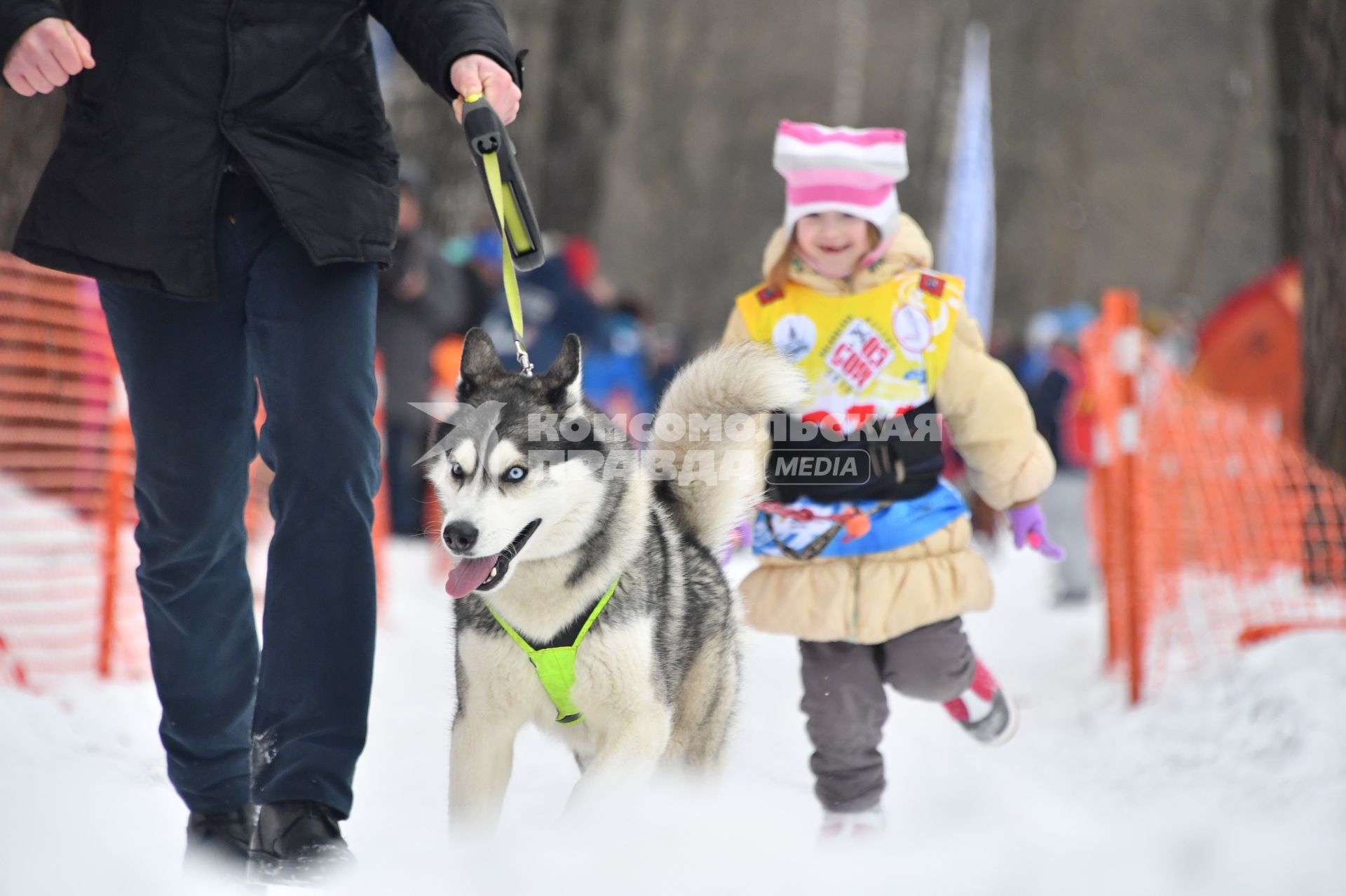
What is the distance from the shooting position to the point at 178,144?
2279 millimetres

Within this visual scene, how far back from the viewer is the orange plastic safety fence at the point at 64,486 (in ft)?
14.0

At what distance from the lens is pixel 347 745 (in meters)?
2.30

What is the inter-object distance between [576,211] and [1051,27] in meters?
9.01

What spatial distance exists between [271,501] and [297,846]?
627mm

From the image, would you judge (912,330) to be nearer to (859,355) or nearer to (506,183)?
(859,355)

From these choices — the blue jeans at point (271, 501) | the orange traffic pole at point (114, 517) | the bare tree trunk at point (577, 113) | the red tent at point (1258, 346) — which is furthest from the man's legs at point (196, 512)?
the bare tree trunk at point (577, 113)

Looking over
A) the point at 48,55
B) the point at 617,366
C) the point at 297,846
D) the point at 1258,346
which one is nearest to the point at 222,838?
the point at 297,846

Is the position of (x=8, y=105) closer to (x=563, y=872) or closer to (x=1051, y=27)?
(x=563, y=872)

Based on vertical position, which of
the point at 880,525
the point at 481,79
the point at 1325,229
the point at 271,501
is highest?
the point at 1325,229

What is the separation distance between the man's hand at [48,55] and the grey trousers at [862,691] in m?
2.30

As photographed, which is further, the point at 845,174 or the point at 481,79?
the point at 845,174

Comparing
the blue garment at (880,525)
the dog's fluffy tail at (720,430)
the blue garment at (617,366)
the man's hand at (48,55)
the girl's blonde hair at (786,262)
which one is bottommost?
the blue garment at (880,525)

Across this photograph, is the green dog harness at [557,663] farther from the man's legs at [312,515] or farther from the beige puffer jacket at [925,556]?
the beige puffer jacket at [925,556]

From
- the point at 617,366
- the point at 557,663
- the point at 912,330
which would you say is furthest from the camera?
the point at 617,366
